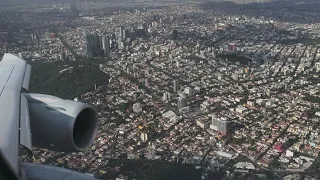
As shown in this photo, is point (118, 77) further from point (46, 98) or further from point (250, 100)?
point (46, 98)

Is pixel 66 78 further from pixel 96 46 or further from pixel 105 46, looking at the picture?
pixel 105 46

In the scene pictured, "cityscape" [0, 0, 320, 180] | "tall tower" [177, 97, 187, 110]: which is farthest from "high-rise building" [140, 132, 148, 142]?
"tall tower" [177, 97, 187, 110]

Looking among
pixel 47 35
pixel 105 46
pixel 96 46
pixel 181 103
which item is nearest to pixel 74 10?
pixel 47 35

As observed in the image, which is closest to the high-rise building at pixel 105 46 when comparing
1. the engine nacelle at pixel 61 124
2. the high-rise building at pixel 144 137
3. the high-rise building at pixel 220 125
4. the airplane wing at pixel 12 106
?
the high-rise building at pixel 220 125

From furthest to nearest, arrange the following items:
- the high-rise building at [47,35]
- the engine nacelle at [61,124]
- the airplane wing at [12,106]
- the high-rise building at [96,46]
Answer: the high-rise building at [47,35] → the high-rise building at [96,46] → the engine nacelle at [61,124] → the airplane wing at [12,106]

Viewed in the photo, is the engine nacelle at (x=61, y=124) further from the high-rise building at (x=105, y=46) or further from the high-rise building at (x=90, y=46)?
the high-rise building at (x=105, y=46)

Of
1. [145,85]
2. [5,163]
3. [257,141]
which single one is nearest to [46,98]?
[5,163]
